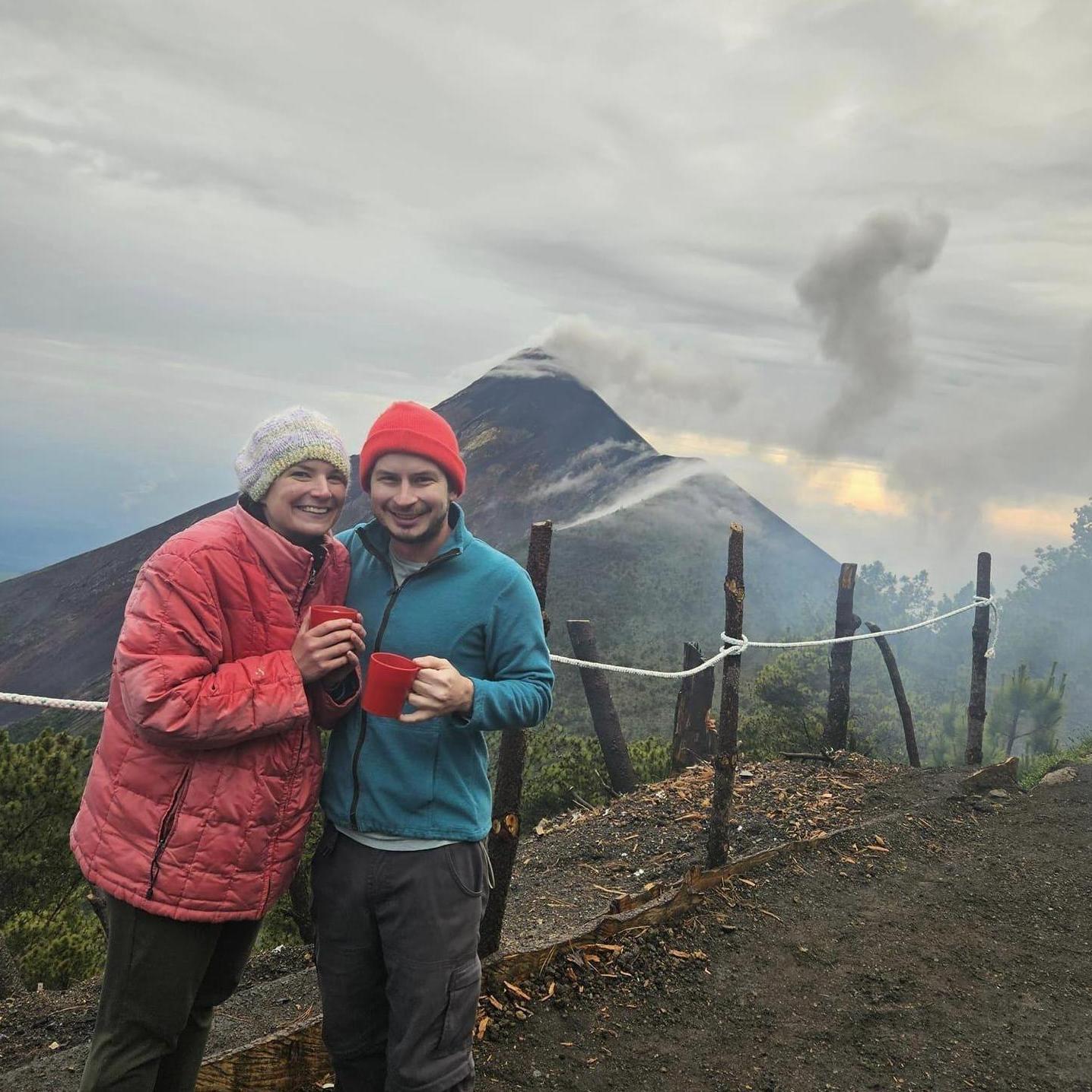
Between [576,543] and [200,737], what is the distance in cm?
4857

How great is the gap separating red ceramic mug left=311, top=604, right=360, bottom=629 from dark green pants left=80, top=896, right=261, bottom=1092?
76 cm

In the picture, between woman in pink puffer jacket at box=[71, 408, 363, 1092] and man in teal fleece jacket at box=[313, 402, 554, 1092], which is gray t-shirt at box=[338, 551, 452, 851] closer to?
man in teal fleece jacket at box=[313, 402, 554, 1092]

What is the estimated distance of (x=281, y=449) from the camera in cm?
219

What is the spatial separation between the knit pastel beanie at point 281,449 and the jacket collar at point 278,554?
88 mm

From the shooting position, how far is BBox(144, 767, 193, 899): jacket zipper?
77.6 inches

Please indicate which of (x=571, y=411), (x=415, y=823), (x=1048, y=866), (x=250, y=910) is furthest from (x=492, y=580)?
(x=571, y=411)

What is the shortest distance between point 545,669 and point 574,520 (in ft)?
193

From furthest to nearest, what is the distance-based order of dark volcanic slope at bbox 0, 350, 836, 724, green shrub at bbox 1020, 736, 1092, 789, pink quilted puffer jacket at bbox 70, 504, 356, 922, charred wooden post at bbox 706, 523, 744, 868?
dark volcanic slope at bbox 0, 350, 836, 724 → green shrub at bbox 1020, 736, 1092, 789 → charred wooden post at bbox 706, 523, 744, 868 → pink quilted puffer jacket at bbox 70, 504, 356, 922

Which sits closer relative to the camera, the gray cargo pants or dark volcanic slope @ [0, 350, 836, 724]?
the gray cargo pants

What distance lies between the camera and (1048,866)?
6484 mm

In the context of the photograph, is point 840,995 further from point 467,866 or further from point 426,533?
point 426,533

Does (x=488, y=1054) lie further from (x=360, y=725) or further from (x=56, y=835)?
(x=56, y=835)

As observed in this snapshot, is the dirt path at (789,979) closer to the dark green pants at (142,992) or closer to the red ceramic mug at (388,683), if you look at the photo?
the dark green pants at (142,992)

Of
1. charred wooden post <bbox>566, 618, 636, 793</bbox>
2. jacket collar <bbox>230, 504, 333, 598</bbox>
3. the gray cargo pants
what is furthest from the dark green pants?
charred wooden post <bbox>566, 618, 636, 793</bbox>
